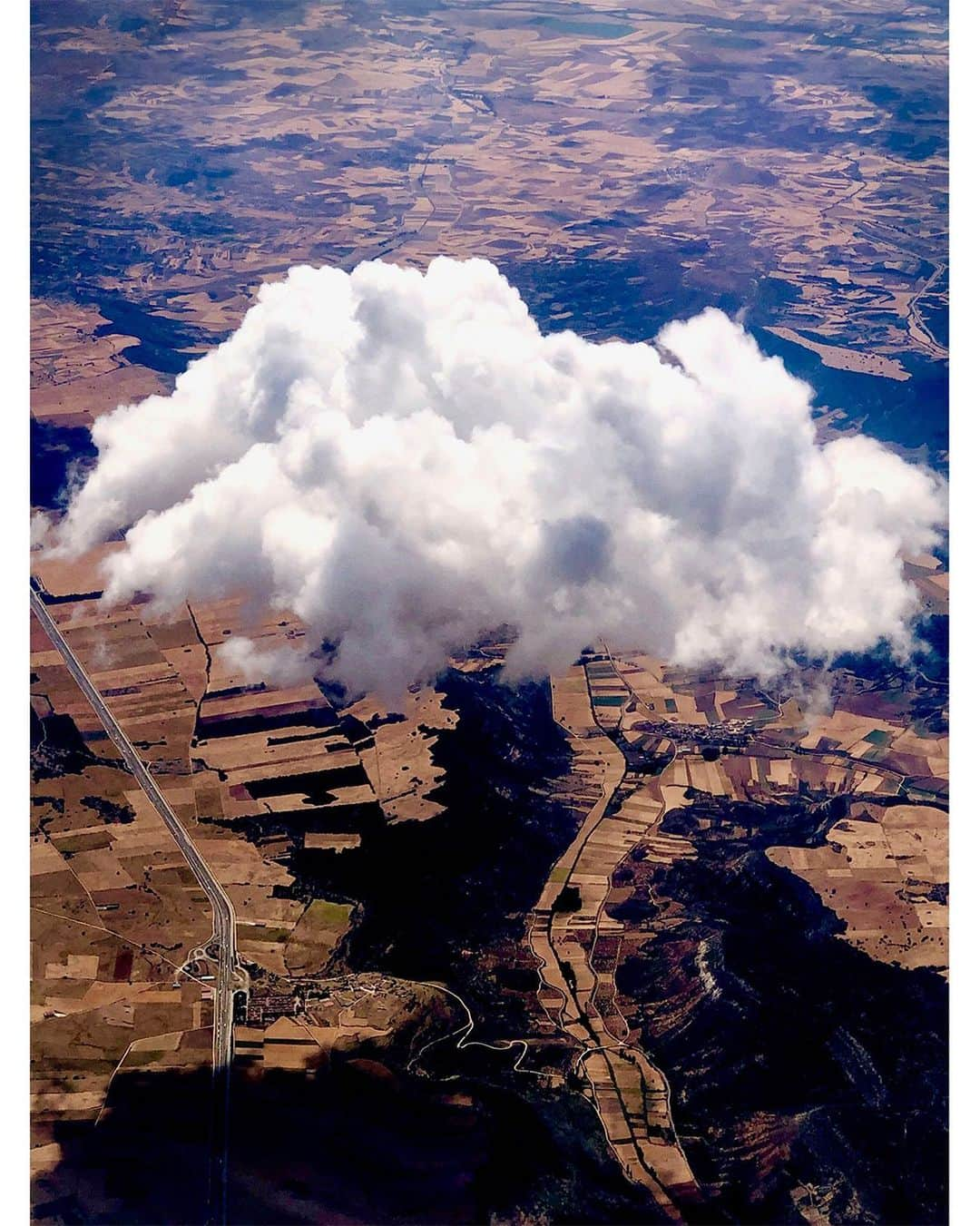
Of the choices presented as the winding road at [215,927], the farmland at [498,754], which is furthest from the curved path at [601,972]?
the winding road at [215,927]

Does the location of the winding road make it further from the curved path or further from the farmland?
the curved path

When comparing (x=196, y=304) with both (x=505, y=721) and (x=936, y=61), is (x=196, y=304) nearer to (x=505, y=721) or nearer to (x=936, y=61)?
(x=505, y=721)

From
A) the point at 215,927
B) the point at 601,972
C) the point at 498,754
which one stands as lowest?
the point at 601,972

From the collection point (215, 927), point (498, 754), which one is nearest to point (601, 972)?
point (498, 754)

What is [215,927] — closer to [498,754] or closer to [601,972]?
[498,754]

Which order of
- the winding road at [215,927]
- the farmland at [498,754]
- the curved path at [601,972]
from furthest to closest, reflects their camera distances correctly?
the farmland at [498,754]
the curved path at [601,972]
the winding road at [215,927]

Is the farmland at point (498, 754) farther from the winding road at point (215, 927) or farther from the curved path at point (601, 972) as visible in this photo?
the winding road at point (215, 927)

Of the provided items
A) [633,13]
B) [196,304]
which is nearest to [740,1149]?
[196,304]

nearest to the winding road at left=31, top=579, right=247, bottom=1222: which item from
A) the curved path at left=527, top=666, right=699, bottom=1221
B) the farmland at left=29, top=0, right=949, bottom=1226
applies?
Result: the farmland at left=29, top=0, right=949, bottom=1226
